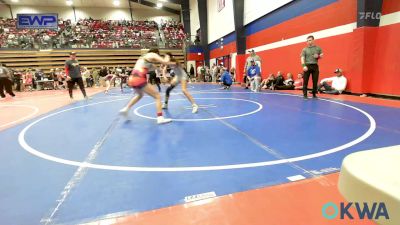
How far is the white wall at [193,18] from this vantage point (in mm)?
27964

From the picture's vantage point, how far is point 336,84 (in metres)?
9.62

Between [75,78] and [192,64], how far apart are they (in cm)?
1768

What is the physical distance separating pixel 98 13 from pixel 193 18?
11.0 m

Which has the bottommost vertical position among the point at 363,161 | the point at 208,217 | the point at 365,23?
the point at 208,217

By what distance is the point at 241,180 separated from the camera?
2.62m

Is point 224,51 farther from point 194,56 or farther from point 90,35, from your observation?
point 90,35

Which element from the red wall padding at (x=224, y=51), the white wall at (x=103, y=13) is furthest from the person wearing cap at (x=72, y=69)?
the white wall at (x=103, y=13)

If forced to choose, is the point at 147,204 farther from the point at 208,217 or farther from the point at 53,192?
the point at 53,192

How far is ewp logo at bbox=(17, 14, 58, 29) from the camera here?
19922 mm

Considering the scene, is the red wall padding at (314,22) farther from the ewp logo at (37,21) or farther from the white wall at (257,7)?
the ewp logo at (37,21)

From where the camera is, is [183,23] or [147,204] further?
[183,23]

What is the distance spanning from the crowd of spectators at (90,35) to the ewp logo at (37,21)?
11.3 feet

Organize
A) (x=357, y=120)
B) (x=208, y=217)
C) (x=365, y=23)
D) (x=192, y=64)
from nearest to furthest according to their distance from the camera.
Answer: (x=208, y=217), (x=357, y=120), (x=365, y=23), (x=192, y=64)

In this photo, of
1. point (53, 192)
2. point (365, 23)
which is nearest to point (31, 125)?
point (53, 192)
